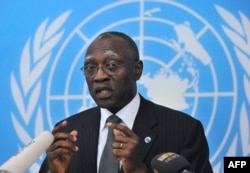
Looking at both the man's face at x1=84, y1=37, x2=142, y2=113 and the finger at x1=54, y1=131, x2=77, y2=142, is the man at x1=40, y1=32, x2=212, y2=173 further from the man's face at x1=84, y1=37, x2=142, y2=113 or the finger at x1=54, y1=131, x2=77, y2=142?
the finger at x1=54, y1=131, x2=77, y2=142

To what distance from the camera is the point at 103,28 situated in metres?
2.46

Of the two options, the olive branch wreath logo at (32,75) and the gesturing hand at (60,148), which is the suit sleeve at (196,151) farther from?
the olive branch wreath logo at (32,75)

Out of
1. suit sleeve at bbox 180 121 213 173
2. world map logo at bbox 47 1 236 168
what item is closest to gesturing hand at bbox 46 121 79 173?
suit sleeve at bbox 180 121 213 173

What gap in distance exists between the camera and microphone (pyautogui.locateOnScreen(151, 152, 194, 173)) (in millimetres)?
1083

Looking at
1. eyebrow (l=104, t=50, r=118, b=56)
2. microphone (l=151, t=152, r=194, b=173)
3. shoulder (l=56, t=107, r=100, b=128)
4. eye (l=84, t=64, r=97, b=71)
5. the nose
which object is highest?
eyebrow (l=104, t=50, r=118, b=56)

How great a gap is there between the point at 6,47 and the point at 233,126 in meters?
1.30

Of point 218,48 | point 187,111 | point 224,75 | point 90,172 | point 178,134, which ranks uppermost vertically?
point 218,48

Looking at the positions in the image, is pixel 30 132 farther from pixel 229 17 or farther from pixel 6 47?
pixel 229 17

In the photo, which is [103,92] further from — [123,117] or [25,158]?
[25,158]

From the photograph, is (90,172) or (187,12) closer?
(90,172)

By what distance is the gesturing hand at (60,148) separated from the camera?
1424mm

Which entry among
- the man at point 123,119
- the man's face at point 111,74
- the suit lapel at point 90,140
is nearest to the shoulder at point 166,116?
the man at point 123,119

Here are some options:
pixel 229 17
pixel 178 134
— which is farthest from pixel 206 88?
pixel 178 134

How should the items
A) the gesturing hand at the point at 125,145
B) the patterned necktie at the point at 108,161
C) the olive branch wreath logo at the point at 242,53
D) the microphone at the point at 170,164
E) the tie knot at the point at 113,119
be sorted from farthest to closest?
1. the olive branch wreath logo at the point at 242,53
2. the tie knot at the point at 113,119
3. the patterned necktie at the point at 108,161
4. the gesturing hand at the point at 125,145
5. the microphone at the point at 170,164
